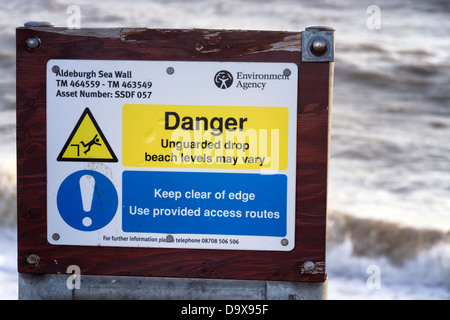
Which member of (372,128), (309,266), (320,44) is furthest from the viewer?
(372,128)

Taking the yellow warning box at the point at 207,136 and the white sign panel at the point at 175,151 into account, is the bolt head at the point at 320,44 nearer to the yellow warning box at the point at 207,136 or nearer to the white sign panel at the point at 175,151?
the white sign panel at the point at 175,151

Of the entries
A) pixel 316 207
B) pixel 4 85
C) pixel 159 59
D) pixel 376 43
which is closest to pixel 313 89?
pixel 316 207

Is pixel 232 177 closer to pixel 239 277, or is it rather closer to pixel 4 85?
pixel 239 277

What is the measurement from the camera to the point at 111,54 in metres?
1.96

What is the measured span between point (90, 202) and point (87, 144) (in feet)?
0.65

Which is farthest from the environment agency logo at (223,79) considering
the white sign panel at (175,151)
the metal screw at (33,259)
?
the metal screw at (33,259)

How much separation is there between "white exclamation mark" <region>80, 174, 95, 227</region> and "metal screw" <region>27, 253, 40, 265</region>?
0.67 feet

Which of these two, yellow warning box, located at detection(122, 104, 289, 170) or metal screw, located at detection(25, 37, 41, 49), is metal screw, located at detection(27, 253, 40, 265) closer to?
yellow warning box, located at detection(122, 104, 289, 170)

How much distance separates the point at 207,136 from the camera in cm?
197

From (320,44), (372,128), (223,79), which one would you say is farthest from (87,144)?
(372,128)

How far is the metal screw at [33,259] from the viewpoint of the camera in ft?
6.72

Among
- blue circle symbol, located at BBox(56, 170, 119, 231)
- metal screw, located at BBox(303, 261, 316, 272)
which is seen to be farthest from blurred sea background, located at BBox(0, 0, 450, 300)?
blue circle symbol, located at BBox(56, 170, 119, 231)

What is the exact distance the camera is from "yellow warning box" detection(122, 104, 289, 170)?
196 centimetres

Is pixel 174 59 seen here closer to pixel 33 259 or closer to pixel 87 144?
pixel 87 144
